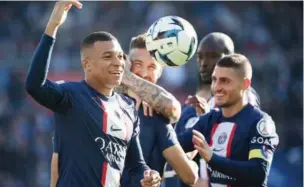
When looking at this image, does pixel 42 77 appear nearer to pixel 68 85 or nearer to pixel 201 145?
pixel 68 85

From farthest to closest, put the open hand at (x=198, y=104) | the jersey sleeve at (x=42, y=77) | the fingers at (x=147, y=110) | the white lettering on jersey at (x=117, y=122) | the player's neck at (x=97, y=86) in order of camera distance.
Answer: the open hand at (x=198, y=104)
the fingers at (x=147, y=110)
the player's neck at (x=97, y=86)
the white lettering on jersey at (x=117, y=122)
the jersey sleeve at (x=42, y=77)

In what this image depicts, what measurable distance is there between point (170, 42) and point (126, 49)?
1095cm

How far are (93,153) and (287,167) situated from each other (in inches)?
335

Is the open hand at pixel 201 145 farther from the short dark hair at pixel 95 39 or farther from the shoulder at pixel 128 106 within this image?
the short dark hair at pixel 95 39

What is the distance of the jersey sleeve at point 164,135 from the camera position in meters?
6.18

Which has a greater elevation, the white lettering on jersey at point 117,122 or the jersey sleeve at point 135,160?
the white lettering on jersey at point 117,122

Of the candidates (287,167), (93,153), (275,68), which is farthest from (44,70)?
(275,68)

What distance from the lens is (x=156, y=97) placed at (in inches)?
243

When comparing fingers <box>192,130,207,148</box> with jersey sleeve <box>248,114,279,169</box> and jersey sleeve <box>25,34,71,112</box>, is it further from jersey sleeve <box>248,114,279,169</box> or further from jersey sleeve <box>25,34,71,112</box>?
jersey sleeve <box>25,34,71,112</box>

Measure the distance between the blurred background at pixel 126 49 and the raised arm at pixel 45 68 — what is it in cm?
964

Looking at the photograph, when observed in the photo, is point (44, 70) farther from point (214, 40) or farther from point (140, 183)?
point (214, 40)

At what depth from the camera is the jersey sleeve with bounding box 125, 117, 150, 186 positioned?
18.9 feet

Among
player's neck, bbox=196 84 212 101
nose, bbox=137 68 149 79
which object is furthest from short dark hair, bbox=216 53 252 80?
player's neck, bbox=196 84 212 101

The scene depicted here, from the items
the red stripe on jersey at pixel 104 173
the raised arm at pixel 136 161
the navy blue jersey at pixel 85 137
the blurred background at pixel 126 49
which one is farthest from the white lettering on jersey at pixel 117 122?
the blurred background at pixel 126 49
